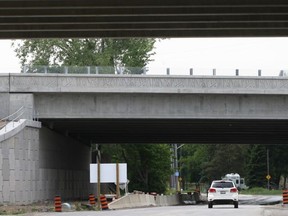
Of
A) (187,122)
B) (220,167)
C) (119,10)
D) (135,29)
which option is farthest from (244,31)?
(220,167)

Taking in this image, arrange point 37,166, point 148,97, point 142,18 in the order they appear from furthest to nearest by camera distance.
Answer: point 148,97 < point 37,166 < point 142,18

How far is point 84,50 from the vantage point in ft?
240

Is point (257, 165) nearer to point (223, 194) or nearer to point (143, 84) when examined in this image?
point (143, 84)

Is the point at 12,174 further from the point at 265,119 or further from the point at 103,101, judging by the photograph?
the point at 265,119

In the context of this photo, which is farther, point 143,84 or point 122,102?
point 122,102

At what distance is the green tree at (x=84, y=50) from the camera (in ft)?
239

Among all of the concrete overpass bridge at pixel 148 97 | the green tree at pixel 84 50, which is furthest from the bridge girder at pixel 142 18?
the green tree at pixel 84 50

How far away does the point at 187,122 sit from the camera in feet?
167

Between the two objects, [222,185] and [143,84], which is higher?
[143,84]

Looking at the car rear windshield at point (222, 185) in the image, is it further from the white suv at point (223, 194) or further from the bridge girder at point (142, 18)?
the bridge girder at point (142, 18)

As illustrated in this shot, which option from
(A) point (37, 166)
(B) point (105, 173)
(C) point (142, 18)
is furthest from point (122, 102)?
(C) point (142, 18)

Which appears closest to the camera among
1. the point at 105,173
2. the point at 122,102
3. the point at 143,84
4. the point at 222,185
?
the point at 222,185

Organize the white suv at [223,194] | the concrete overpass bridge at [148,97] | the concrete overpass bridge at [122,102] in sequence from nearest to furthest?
the white suv at [223,194] < the concrete overpass bridge at [122,102] < the concrete overpass bridge at [148,97]

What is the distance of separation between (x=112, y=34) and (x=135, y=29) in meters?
1.73
